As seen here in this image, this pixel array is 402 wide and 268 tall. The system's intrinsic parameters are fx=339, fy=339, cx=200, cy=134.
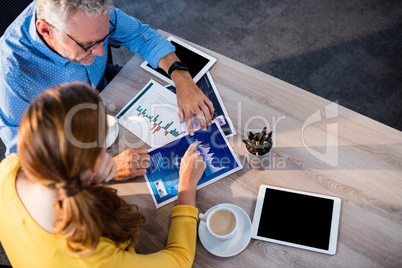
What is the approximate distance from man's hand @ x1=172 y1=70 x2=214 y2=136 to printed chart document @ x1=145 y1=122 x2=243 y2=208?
0.13 ft

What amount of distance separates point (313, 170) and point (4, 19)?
139cm

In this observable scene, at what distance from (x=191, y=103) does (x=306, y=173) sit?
46 centimetres

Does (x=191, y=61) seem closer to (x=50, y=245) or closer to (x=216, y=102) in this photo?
(x=216, y=102)

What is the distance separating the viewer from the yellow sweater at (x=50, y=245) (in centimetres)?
83

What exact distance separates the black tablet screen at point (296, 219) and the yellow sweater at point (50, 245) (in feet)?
0.75

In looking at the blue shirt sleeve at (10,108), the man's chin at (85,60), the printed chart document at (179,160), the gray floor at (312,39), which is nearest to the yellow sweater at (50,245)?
the printed chart document at (179,160)

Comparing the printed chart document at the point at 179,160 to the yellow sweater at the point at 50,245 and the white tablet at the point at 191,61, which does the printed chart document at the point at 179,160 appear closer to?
the yellow sweater at the point at 50,245

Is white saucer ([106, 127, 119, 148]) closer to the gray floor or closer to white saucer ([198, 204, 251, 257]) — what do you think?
white saucer ([198, 204, 251, 257])

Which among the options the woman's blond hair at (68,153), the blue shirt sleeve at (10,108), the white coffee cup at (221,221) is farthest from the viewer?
the blue shirt sleeve at (10,108)

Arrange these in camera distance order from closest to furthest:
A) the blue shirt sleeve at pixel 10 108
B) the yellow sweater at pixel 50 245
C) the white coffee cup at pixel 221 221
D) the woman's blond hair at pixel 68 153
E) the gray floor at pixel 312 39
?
the woman's blond hair at pixel 68 153 < the yellow sweater at pixel 50 245 < the white coffee cup at pixel 221 221 < the blue shirt sleeve at pixel 10 108 < the gray floor at pixel 312 39

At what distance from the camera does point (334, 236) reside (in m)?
0.97

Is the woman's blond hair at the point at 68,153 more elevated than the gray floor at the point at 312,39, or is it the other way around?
the gray floor at the point at 312,39

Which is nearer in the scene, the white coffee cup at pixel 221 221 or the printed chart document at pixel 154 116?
the white coffee cup at pixel 221 221

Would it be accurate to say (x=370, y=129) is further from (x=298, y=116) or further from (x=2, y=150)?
(x=2, y=150)
